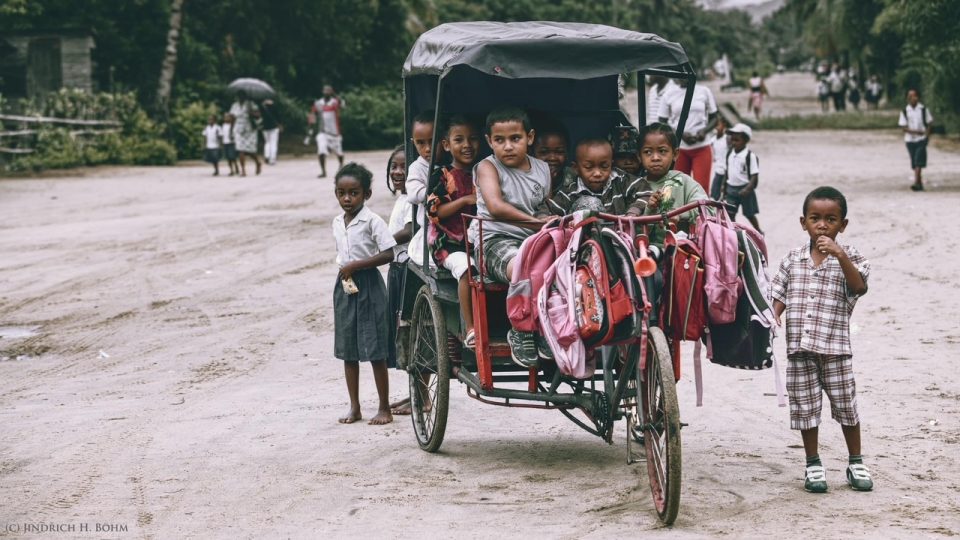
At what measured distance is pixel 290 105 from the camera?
37.2 m

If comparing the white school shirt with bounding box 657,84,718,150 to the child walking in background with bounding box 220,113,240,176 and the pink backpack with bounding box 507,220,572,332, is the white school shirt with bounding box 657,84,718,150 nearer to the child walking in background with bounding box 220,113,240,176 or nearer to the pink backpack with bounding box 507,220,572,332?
the pink backpack with bounding box 507,220,572,332

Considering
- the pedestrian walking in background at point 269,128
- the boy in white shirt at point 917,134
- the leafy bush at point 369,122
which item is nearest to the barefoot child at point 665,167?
the boy in white shirt at point 917,134

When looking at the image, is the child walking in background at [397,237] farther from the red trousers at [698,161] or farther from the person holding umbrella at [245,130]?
the person holding umbrella at [245,130]

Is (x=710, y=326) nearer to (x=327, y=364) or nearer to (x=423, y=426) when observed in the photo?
(x=423, y=426)

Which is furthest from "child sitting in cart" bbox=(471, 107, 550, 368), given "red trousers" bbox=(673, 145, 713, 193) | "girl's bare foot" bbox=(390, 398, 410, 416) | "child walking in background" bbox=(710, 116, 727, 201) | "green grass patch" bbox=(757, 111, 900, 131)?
"green grass patch" bbox=(757, 111, 900, 131)

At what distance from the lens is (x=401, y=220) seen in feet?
25.8

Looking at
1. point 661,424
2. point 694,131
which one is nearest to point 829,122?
Answer: point 694,131

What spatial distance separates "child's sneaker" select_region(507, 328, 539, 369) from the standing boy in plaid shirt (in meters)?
1.13

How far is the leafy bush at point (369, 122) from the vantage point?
37.0 meters

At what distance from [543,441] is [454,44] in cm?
226

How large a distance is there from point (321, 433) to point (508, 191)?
2.00 m

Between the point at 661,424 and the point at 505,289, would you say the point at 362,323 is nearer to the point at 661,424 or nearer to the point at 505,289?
the point at 505,289

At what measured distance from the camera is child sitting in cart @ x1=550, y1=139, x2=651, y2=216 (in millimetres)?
6047

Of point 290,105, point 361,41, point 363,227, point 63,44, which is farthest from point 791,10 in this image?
point 363,227
